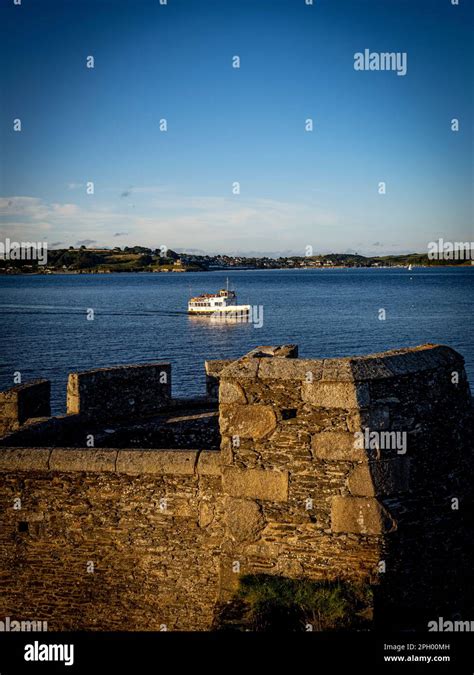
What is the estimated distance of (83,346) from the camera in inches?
2704

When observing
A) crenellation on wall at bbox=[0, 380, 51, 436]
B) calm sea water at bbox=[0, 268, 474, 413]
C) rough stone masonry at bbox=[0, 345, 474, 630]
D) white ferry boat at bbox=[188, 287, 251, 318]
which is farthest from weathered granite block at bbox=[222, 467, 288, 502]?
white ferry boat at bbox=[188, 287, 251, 318]

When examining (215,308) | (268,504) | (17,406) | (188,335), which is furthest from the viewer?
(215,308)

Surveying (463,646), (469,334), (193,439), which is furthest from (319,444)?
(469,334)

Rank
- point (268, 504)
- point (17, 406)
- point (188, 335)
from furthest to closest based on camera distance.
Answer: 1. point (188, 335)
2. point (17, 406)
3. point (268, 504)

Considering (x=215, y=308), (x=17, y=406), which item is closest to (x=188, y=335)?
(x=215, y=308)

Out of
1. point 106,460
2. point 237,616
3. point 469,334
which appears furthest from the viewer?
point 469,334

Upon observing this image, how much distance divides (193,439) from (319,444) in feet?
16.1

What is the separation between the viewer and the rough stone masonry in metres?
7.06

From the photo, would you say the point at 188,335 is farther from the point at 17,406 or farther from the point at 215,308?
the point at 17,406

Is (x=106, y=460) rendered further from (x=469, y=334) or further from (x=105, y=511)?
(x=469, y=334)

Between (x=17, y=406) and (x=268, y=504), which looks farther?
(x=17, y=406)

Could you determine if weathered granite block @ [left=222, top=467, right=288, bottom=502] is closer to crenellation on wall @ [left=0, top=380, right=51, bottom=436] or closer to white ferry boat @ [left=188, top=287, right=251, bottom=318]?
crenellation on wall @ [left=0, top=380, right=51, bottom=436]

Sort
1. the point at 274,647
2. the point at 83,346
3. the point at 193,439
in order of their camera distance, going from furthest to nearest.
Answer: the point at 83,346 < the point at 193,439 < the point at 274,647

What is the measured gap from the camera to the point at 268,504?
7383 mm
